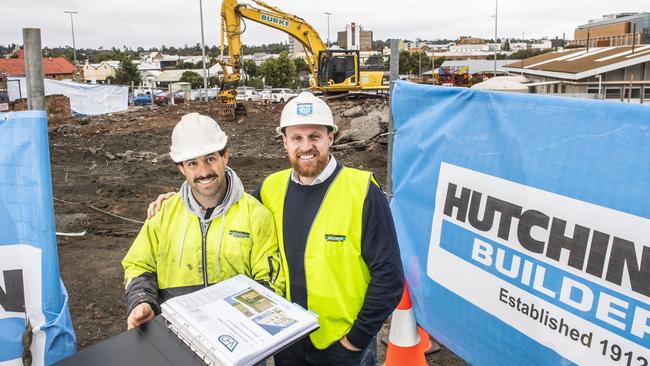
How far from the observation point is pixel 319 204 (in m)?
2.82

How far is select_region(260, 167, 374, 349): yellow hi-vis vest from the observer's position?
2762 mm

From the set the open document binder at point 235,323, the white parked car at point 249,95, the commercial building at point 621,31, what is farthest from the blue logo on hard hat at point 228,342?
the commercial building at point 621,31

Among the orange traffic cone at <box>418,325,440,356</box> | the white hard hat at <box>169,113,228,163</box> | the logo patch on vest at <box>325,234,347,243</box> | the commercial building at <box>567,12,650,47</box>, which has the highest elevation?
the commercial building at <box>567,12,650,47</box>

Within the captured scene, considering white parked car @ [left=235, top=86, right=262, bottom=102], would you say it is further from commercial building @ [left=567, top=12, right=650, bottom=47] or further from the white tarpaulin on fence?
commercial building @ [left=567, top=12, right=650, bottom=47]

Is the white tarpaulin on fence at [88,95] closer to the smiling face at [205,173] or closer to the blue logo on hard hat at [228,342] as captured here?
the smiling face at [205,173]

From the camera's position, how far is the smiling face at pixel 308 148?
2.79m

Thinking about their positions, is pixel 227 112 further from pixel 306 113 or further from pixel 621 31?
pixel 621 31

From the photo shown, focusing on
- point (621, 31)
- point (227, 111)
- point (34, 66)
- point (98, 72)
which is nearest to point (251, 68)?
point (98, 72)

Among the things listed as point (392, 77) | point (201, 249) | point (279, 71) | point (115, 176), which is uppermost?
point (279, 71)

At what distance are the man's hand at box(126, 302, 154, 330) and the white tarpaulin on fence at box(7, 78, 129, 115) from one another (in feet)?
86.7

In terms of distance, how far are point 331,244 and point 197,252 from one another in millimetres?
709

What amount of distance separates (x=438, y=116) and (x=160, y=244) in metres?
2.02

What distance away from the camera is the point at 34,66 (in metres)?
2.71

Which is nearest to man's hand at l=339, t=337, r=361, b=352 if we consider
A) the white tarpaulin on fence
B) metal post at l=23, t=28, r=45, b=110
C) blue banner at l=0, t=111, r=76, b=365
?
blue banner at l=0, t=111, r=76, b=365
